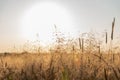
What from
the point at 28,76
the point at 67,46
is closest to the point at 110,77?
the point at 28,76

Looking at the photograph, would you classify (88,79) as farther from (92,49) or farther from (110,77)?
(92,49)

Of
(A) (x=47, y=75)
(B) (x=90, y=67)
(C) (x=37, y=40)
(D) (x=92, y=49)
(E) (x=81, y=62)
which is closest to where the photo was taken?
(A) (x=47, y=75)

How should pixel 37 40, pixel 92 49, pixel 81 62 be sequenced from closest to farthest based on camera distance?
pixel 81 62
pixel 92 49
pixel 37 40

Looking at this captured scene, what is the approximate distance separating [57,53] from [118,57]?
113 cm

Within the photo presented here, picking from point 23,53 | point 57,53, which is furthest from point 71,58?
point 23,53

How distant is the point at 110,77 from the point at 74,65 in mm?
1010

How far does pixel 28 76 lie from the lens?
13.3 feet

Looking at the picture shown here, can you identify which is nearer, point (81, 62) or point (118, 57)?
point (81, 62)

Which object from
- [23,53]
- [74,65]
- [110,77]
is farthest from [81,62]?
[23,53]

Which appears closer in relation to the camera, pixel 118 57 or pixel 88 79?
pixel 88 79

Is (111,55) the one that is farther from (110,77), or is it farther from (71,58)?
(110,77)

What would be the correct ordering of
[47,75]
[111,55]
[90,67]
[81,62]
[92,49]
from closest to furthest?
[47,75]
[90,67]
[81,62]
[111,55]
[92,49]

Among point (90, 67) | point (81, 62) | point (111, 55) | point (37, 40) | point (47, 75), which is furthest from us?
point (37, 40)

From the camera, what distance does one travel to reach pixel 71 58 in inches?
209
